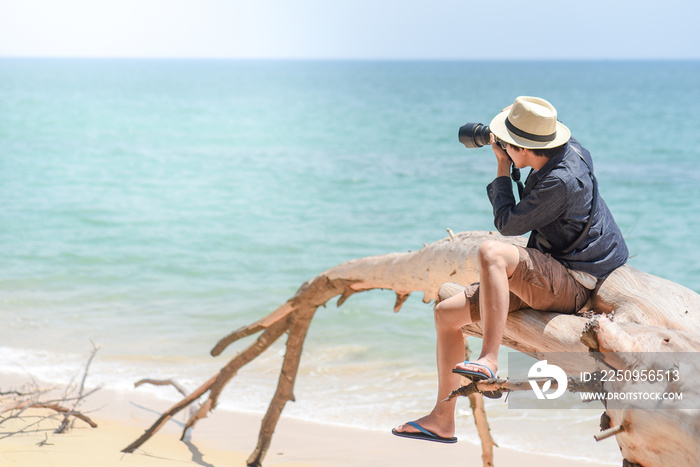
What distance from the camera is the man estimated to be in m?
2.53

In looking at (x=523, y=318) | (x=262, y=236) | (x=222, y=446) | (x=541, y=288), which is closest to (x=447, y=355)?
(x=523, y=318)

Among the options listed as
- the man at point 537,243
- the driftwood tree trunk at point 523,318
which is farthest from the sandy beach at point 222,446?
the man at point 537,243

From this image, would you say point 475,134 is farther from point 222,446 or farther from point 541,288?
point 222,446

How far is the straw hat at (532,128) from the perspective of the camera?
2654 millimetres

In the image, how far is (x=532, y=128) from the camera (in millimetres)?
2668

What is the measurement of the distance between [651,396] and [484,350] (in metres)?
0.60

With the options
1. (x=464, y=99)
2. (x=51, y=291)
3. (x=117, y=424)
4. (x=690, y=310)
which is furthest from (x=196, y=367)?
(x=464, y=99)

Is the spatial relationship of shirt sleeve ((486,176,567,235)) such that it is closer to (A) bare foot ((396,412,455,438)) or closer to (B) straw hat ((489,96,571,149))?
(B) straw hat ((489,96,571,149))

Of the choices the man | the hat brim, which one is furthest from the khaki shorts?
the hat brim

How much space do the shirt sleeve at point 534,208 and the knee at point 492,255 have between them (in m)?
0.17

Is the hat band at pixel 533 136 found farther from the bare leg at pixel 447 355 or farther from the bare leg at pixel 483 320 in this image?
the bare leg at pixel 447 355

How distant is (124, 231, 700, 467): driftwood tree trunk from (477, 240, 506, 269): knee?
0.27m

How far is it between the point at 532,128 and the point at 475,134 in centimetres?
33

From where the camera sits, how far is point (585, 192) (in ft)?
8.52
